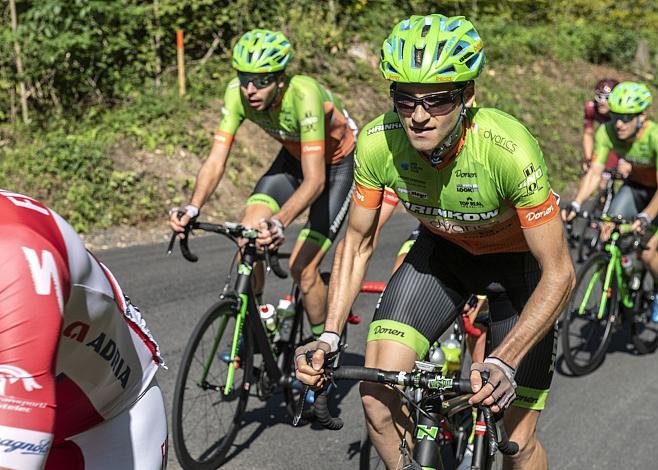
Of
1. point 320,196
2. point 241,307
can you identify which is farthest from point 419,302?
point 320,196

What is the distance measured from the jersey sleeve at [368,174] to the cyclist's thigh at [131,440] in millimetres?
1439

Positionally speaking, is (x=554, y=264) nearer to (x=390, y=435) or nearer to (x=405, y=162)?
(x=405, y=162)

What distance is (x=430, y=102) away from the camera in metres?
3.23

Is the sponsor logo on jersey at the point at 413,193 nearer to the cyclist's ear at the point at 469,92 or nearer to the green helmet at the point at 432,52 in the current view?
the cyclist's ear at the point at 469,92

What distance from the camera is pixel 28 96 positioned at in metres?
13.4

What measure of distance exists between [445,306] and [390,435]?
0.63 meters

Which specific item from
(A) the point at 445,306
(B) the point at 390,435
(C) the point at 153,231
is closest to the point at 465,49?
(A) the point at 445,306

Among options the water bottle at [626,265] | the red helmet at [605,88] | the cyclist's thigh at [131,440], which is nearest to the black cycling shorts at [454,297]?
the cyclist's thigh at [131,440]

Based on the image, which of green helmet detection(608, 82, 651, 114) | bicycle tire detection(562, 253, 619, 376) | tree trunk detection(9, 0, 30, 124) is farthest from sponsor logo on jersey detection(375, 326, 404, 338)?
tree trunk detection(9, 0, 30, 124)

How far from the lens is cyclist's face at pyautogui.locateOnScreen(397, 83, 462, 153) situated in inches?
128

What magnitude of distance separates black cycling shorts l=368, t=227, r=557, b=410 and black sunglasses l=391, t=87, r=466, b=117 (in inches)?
36.8

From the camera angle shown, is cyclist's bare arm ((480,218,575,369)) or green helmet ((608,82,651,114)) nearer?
cyclist's bare arm ((480,218,575,369))

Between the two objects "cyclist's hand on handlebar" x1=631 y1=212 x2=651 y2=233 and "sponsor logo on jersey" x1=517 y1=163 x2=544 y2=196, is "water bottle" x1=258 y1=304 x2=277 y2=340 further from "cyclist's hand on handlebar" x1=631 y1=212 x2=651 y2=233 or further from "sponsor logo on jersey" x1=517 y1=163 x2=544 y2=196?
"cyclist's hand on handlebar" x1=631 y1=212 x2=651 y2=233

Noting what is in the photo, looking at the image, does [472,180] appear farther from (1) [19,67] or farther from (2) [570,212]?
(1) [19,67]
